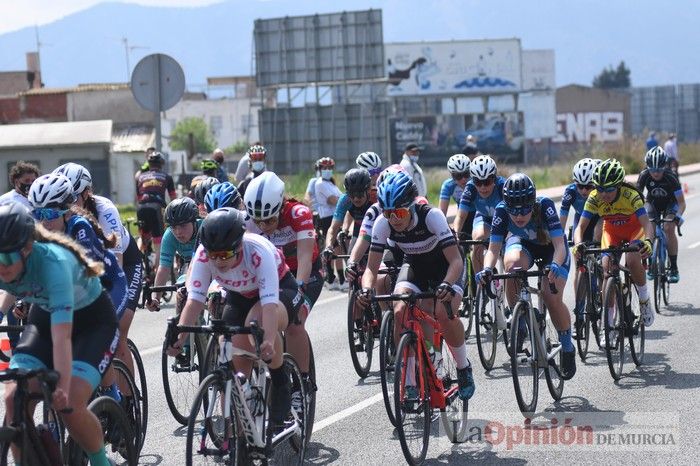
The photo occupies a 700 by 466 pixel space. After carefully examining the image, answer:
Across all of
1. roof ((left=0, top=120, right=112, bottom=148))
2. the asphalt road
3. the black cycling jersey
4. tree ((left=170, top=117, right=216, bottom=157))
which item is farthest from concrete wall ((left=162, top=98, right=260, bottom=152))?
the asphalt road

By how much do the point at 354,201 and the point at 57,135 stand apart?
124ft

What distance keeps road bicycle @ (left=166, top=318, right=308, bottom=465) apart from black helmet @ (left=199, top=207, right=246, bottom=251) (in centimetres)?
43

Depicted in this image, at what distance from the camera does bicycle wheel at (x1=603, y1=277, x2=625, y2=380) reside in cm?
1061

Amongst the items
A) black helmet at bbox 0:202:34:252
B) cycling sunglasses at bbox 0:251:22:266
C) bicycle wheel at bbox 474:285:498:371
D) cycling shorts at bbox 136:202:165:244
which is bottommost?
bicycle wheel at bbox 474:285:498:371

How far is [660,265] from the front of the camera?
1529cm

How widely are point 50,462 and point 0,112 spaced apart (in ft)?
207

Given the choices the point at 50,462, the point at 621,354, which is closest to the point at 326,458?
the point at 50,462

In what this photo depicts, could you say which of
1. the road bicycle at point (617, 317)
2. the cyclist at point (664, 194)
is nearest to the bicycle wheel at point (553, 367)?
the road bicycle at point (617, 317)

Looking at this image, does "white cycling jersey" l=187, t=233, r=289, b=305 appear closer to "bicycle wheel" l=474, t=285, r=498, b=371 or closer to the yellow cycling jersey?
"bicycle wheel" l=474, t=285, r=498, b=371

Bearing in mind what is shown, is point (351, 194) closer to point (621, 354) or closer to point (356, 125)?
point (621, 354)

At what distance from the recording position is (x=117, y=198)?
174 feet

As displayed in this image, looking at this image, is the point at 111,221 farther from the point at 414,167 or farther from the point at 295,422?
the point at 414,167

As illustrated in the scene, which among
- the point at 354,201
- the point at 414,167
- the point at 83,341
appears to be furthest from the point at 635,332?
the point at 414,167

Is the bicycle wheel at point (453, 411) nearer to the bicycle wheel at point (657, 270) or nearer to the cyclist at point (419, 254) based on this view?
the cyclist at point (419, 254)
